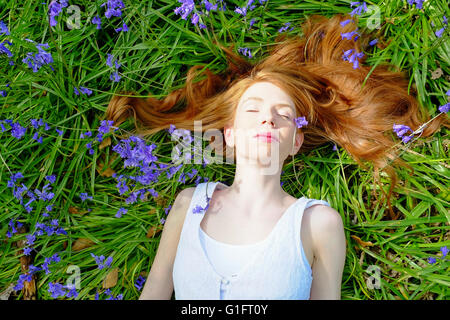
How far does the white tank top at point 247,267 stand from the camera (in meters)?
2.30

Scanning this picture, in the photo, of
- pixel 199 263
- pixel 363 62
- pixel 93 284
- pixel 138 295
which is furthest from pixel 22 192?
pixel 363 62

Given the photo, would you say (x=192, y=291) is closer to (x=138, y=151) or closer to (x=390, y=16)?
(x=138, y=151)

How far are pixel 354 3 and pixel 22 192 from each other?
2.02 m

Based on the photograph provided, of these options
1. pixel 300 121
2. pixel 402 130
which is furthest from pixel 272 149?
→ pixel 402 130

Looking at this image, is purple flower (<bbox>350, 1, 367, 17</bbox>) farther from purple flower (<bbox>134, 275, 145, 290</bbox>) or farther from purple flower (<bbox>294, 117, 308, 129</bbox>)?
purple flower (<bbox>134, 275, 145, 290</bbox>)

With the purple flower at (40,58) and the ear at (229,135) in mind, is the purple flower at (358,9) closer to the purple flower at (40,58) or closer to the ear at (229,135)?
the ear at (229,135)

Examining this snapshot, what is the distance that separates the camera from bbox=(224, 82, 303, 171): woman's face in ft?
8.00

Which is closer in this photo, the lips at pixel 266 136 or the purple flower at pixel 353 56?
the lips at pixel 266 136

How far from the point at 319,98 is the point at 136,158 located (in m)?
1.01

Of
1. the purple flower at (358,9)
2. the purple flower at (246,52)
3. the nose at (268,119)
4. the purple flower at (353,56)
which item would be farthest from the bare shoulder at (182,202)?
the purple flower at (358,9)

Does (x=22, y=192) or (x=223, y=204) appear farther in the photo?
(x=22, y=192)

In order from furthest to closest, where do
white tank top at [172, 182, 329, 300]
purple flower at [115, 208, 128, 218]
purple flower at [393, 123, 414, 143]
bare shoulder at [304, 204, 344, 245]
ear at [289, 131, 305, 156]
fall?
purple flower at [115, 208, 128, 218] → ear at [289, 131, 305, 156] → purple flower at [393, 123, 414, 143] → bare shoulder at [304, 204, 344, 245] → white tank top at [172, 182, 329, 300]

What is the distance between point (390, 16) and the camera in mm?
2797

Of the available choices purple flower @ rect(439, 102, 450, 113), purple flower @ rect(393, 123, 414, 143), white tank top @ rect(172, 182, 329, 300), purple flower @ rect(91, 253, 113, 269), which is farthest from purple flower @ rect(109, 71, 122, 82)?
purple flower @ rect(439, 102, 450, 113)
